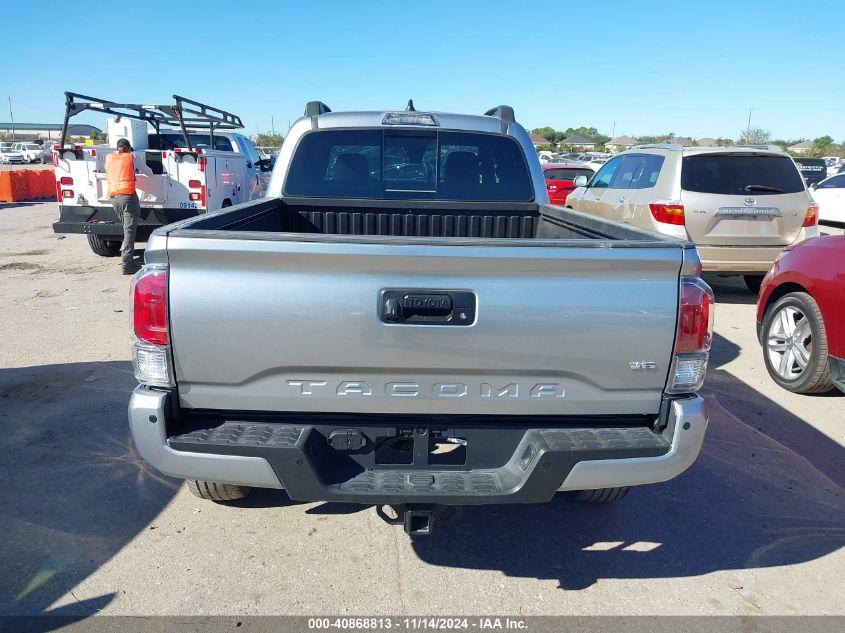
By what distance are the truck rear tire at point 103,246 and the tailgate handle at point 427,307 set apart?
31.3 ft

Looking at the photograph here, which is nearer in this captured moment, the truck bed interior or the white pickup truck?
the truck bed interior

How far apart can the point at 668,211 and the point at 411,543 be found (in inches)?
237

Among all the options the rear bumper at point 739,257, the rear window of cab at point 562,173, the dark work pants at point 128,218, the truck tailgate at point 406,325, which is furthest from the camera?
the rear window of cab at point 562,173

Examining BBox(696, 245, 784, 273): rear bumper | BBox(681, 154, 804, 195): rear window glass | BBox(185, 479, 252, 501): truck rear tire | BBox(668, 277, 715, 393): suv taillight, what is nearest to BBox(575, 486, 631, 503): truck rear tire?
BBox(668, 277, 715, 393): suv taillight

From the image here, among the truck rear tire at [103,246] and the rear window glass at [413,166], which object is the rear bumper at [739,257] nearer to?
the rear window glass at [413,166]

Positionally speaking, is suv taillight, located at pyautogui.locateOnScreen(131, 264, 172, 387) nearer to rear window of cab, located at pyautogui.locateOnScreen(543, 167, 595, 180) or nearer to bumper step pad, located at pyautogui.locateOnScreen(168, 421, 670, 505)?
bumper step pad, located at pyautogui.locateOnScreen(168, 421, 670, 505)

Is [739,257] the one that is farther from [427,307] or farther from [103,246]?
[103,246]

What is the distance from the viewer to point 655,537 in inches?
132

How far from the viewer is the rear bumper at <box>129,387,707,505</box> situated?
2.44m

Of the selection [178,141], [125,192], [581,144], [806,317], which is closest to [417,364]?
[806,317]

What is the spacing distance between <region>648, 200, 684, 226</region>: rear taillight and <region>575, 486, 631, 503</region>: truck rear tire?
5217 mm

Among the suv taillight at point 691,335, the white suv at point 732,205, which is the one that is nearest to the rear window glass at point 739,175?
the white suv at point 732,205

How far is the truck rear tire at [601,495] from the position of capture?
3.40m

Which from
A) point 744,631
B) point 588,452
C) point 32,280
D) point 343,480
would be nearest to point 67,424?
point 343,480
